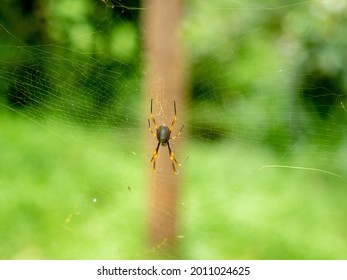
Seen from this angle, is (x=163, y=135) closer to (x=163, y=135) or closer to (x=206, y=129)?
(x=163, y=135)

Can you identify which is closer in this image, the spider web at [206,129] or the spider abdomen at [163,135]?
the spider abdomen at [163,135]

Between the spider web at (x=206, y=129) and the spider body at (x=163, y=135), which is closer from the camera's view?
the spider body at (x=163, y=135)

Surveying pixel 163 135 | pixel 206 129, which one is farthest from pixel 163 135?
pixel 206 129

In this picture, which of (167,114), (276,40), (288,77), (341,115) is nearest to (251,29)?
(276,40)
